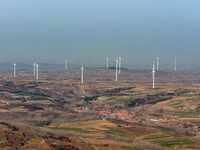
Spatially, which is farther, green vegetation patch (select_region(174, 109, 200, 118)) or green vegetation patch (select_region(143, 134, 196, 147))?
green vegetation patch (select_region(174, 109, 200, 118))

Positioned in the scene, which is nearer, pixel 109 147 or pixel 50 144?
pixel 50 144

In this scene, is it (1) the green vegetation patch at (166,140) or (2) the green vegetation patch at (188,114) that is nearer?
(1) the green vegetation patch at (166,140)

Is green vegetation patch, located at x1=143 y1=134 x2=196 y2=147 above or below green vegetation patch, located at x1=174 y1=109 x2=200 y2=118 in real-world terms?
below

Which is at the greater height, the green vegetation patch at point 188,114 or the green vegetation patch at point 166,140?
the green vegetation patch at point 188,114

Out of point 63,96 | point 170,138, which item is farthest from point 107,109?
point 170,138

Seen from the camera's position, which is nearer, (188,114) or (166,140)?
(166,140)

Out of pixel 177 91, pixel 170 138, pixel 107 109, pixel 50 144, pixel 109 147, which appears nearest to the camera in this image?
pixel 50 144

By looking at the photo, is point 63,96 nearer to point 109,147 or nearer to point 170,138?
point 170,138

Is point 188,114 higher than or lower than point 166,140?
higher
